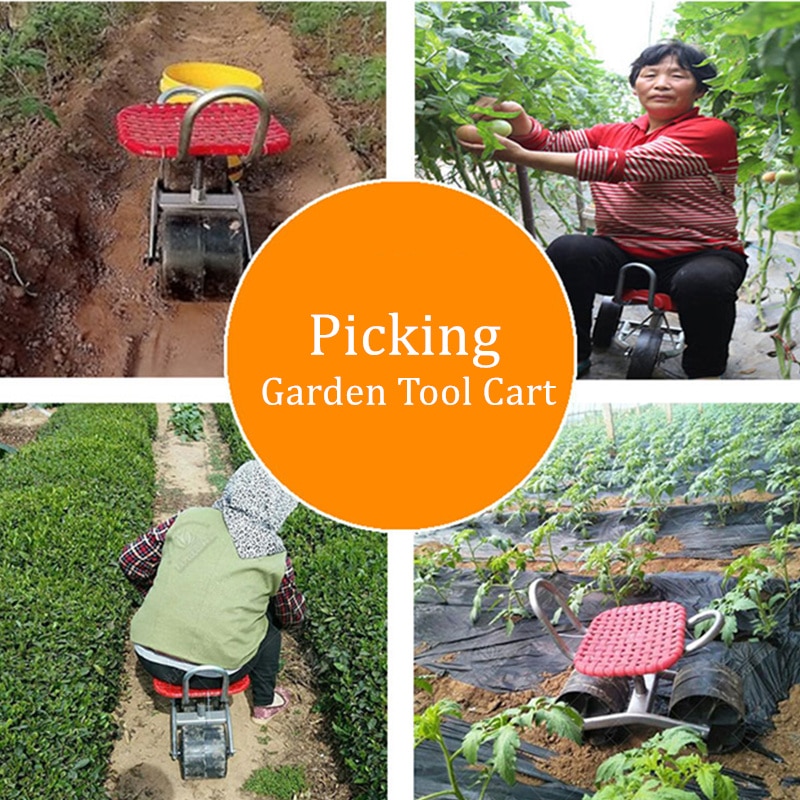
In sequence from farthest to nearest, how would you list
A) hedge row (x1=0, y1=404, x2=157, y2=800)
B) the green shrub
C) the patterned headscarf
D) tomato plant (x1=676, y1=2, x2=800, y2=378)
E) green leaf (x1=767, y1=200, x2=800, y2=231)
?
1. the green shrub
2. the patterned headscarf
3. hedge row (x1=0, y1=404, x2=157, y2=800)
4. tomato plant (x1=676, y1=2, x2=800, y2=378)
5. green leaf (x1=767, y1=200, x2=800, y2=231)

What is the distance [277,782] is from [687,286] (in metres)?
1.55

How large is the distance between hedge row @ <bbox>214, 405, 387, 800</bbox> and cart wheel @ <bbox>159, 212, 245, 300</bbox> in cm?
85

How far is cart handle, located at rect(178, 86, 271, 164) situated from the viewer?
7.23 feet

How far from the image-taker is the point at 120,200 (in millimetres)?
2955

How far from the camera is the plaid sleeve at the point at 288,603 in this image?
8.39 ft

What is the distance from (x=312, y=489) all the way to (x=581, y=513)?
861mm

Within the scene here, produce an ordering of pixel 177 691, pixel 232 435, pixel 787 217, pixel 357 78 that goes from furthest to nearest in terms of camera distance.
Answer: pixel 232 435
pixel 357 78
pixel 177 691
pixel 787 217

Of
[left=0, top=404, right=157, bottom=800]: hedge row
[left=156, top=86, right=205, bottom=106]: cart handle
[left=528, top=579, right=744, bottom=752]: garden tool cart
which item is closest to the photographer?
[left=0, top=404, right=157, bottom=800]: hedge row

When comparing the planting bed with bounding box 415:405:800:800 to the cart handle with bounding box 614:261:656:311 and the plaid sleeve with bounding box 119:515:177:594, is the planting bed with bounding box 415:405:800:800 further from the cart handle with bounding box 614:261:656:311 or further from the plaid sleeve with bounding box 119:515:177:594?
the plaid sleeve with bounding box 119:515:177:594

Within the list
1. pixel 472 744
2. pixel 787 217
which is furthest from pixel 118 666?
pixel 787 217

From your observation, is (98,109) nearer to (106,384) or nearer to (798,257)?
(106,384)

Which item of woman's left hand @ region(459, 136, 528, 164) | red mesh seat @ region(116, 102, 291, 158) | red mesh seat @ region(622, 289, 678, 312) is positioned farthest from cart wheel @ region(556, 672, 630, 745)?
red mesh seat @ region(116, 102, 291, 158)

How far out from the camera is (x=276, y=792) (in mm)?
2566

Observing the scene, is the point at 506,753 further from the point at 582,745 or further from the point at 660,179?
the point at 660,179
